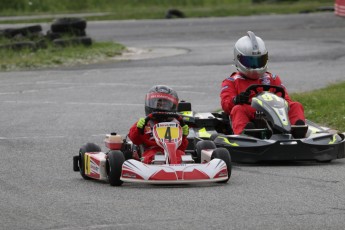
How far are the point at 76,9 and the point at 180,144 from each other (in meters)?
35.6

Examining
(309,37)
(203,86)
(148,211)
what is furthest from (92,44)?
(148,211)

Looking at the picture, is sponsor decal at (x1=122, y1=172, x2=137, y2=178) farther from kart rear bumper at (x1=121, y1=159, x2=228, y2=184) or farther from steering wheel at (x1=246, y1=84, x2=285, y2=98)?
steering wheel at (x1=246, y1=84, x2=285, y2=98)

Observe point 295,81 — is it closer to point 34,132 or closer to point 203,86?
point 203,86

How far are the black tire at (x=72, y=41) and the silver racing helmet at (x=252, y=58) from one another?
46.4 feet

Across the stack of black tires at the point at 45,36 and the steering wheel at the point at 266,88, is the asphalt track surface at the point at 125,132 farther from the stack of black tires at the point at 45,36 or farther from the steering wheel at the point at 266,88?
the stack of black tires at the point at 45,36

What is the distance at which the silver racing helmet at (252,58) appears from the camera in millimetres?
10719

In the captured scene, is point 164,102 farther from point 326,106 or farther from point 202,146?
point 326,106

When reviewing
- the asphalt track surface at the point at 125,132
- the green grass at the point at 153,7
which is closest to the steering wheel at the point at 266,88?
the asphalt track surface at the point at 125,132

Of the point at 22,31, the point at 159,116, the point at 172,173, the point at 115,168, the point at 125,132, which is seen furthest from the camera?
the point at 22,31

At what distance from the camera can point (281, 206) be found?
7066 millimetres

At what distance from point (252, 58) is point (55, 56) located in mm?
12916

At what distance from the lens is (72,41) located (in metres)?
24.9

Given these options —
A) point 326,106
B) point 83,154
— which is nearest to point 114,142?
point 83,154

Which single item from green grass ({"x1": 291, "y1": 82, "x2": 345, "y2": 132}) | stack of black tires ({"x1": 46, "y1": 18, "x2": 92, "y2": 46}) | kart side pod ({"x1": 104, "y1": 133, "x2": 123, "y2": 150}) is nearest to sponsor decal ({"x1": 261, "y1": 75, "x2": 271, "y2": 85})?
green grass ({"x1": 291, "y1": 82, "x2": 345, "y2": 132})
